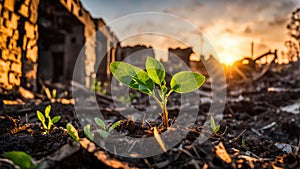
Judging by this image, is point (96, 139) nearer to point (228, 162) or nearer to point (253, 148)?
point (228, 162)

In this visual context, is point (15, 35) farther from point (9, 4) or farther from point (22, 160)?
point (22, 160)

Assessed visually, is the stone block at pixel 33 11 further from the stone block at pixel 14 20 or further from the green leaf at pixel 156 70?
the green leaf at pixel 156 70

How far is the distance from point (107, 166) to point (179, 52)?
451 inches

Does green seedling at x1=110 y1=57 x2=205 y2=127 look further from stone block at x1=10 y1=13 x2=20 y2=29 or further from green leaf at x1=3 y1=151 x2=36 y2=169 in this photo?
stone block at x1=10 y1=13 x2=20 y2=29

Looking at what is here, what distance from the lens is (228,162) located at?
851 millimetres

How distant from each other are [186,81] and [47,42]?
736 centimetres

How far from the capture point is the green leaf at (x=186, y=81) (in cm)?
111

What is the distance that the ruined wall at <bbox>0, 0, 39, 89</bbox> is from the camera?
11.1 ft

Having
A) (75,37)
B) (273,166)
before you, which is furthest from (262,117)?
(75,37)

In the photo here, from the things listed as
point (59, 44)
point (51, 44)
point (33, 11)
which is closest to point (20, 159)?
point (33, 11)

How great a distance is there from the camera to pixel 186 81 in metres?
1.13

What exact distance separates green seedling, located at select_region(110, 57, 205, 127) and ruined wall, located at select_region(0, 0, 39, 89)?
2.79 m

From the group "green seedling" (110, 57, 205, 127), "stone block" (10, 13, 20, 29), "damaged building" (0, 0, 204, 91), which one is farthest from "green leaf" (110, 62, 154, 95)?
"stone block" (10, 13, 20, 29)

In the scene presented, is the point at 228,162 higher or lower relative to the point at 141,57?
lower
